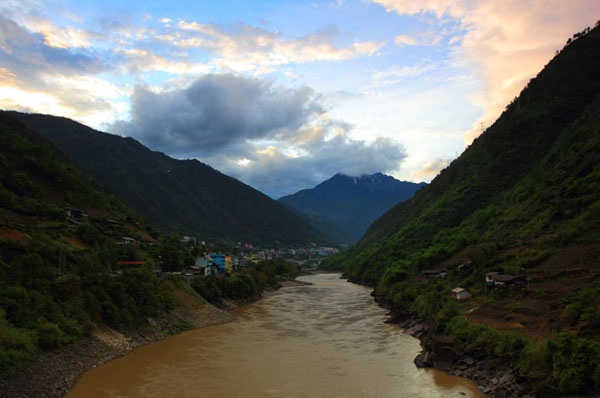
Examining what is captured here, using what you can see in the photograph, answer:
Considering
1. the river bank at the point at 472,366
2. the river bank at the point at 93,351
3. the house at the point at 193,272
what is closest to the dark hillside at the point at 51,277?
the river bank at the point at 93,351

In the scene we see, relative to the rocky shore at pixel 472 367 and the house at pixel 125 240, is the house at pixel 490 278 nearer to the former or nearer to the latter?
the rocky shore at pixel 472 367

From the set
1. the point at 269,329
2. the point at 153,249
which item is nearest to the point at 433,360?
the point at 269,329

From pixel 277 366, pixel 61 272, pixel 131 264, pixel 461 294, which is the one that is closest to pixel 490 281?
pixel 461 294

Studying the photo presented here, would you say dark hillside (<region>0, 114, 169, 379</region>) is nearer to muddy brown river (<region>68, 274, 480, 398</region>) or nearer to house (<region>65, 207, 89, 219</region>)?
house (<region>65, 207, 89, 219</region>)

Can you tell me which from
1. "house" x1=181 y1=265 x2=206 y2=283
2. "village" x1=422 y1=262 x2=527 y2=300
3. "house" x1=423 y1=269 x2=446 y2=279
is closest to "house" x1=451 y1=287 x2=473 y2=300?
"village" x1=422 y1=262 x2=527 y2=300

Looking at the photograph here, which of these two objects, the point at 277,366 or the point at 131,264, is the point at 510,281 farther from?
the point at 131,264

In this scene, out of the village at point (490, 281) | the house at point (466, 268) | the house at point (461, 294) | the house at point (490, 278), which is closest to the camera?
the village at point (490, 281)
